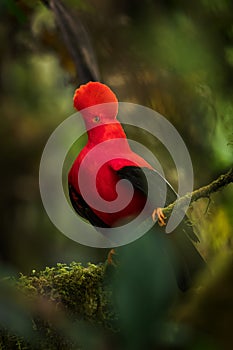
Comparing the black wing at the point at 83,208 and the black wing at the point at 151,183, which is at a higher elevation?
the black wing at the point at 83,208

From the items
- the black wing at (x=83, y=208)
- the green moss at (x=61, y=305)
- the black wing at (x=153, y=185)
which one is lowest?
the green moss at (x=61, y=305)

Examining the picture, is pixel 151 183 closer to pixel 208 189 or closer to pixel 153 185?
pixel 153 185

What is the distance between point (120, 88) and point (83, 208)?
1.23 m

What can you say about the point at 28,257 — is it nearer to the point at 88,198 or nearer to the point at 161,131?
the point at 161,131

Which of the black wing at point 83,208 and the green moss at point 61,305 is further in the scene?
the black wing at point 83,208

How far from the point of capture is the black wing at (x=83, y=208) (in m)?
2.44

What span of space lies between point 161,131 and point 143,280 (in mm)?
1341

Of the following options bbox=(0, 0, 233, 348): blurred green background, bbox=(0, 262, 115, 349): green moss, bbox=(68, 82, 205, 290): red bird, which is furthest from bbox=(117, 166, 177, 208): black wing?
bbox=(0, 262, 115, 349): green moss

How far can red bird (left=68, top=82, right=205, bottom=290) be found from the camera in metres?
2.28

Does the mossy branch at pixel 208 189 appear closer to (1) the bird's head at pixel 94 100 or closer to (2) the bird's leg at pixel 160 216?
(2) the bird's leg at pixel 160 216

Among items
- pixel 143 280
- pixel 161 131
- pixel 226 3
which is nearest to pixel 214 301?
pixel 143 280

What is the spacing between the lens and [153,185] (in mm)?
2299

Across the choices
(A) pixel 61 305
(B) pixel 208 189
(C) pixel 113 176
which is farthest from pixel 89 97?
(A) pixel 61 305

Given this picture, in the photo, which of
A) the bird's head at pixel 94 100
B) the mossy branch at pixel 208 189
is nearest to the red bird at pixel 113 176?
the bird's head at pixel 94 100
